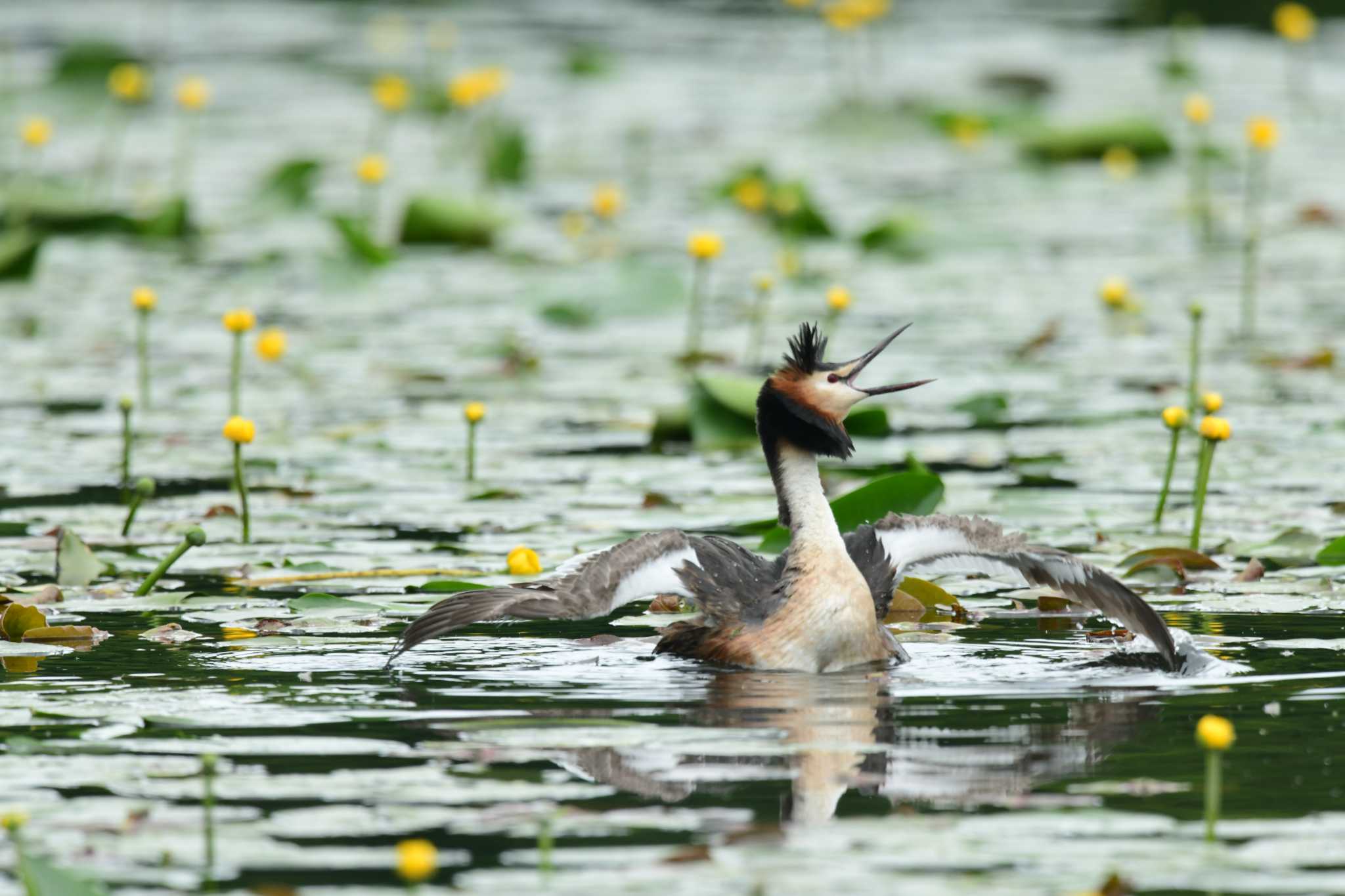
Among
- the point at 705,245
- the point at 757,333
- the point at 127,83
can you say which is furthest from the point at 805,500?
the point at 127,83

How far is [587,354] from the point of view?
1217 cm

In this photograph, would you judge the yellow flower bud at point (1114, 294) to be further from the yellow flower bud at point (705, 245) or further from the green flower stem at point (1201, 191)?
the green flower stem at point (1201, 191)

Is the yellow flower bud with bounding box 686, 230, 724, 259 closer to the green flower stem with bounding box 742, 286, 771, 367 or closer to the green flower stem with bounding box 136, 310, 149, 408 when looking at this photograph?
the green flower stem with bounding box 742, 286, 771, 367

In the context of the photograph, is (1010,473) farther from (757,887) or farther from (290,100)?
(290,100)

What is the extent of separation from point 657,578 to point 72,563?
79.9 inches

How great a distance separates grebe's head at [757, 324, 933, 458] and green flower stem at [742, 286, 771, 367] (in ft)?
11.9

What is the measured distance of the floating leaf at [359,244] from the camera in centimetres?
1353

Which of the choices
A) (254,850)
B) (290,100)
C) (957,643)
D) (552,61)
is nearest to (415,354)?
(957,643)

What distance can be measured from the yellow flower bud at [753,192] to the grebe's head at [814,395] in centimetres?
899

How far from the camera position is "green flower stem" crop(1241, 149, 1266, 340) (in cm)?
1208

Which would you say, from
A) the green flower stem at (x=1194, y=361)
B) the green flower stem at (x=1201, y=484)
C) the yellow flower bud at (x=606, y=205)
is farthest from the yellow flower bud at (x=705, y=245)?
the yellow flower bud at (x=606, y=205)

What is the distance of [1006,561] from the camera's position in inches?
267

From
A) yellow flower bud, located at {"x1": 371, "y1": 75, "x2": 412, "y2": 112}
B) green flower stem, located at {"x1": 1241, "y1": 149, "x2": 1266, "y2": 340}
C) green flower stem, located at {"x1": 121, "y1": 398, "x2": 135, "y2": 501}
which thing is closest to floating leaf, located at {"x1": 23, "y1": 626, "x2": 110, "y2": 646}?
green flower stem, located at {"x1": 121, "y1": 398, "x2": 135, "y2": 501}

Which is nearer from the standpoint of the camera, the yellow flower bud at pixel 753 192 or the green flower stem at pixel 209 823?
the green flower stem at pixel 209 823
